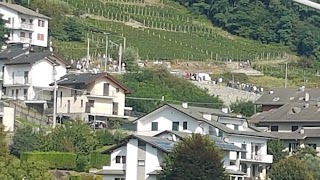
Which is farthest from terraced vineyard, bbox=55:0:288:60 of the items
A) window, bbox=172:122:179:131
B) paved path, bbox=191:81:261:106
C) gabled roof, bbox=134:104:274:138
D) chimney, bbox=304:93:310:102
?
window, bbox=172:122:179:131

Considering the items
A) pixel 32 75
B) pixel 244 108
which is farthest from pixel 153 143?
pixel 244 108

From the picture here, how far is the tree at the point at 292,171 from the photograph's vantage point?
133 feet

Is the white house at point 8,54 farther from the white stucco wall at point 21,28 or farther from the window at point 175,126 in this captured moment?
the window at point 175,126

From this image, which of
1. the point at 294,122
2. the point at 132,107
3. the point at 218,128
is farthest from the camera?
the point at 132,107

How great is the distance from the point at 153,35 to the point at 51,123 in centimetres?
4230

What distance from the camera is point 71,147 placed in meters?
42.6

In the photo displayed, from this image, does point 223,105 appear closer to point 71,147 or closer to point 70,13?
point 71,147

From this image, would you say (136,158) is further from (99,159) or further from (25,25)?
(25,25)

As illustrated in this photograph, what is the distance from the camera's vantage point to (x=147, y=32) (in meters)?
92.3

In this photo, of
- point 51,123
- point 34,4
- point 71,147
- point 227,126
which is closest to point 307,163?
point 227,126

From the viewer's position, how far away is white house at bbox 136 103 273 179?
4753cm

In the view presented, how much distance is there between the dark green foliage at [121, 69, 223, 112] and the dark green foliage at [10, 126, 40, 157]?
54.5 feet

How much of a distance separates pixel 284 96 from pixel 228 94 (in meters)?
6.28

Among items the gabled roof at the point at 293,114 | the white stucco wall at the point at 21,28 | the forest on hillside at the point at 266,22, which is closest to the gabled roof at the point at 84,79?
the gabled roof at the point at 293,114
